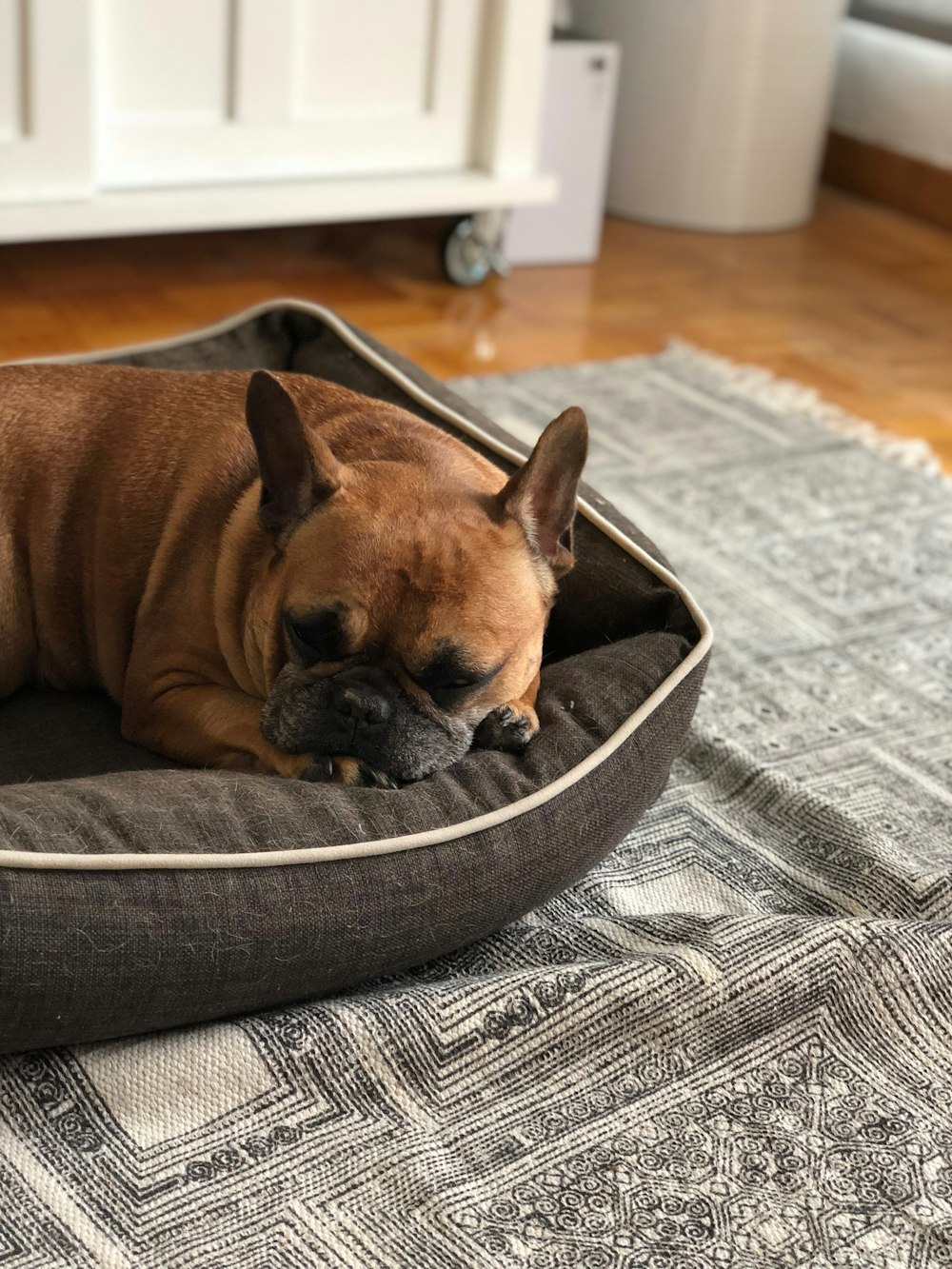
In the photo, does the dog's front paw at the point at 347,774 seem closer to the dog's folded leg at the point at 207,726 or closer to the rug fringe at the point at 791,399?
the dog's folded leg at the point at 207,726

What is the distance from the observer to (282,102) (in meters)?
3.49

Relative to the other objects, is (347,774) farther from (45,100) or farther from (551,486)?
(45,100)

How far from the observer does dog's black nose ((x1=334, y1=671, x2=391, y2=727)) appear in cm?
150

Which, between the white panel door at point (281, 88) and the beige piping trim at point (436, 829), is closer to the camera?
the beige piping trim at point (436, 829)

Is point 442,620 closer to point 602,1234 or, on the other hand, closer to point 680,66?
point 602,1234

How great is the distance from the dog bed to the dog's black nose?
0.24 ft

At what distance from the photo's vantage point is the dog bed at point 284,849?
4.32 ft

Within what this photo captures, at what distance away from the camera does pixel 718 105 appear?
446 cm

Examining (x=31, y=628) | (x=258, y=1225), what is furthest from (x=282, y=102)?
(x=258, y=1225)

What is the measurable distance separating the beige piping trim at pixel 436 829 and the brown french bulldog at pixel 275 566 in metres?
0.10

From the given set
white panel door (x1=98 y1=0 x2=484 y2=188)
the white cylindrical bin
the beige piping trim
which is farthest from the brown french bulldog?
the white cylindrical bin

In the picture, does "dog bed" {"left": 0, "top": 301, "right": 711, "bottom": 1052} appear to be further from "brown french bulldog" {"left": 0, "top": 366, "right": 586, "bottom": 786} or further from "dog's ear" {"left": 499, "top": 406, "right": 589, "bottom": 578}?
"dog's ear" {"left": 499, "top": 406, "right": 589, "bottom": 578}

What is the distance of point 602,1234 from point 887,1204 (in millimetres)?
266

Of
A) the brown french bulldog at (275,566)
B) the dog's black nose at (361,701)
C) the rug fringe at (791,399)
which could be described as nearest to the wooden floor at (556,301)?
the rug fringe at (791,399)
